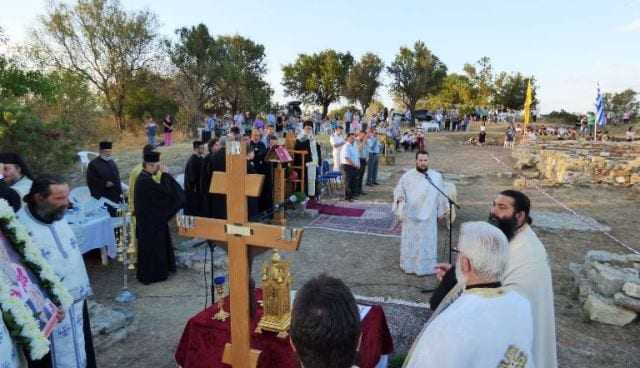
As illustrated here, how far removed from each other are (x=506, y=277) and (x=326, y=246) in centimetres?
531

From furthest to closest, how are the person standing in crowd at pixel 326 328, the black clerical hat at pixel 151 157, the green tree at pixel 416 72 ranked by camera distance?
the green tree at pixel 416 72
the black clerical hat at pixel 151 157
the person standing in crowd at pixel 326 328

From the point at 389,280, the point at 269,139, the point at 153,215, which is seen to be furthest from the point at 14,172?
the point at 269,139

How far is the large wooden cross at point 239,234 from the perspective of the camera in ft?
9.24

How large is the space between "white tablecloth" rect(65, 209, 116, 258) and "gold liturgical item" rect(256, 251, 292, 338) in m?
4.35

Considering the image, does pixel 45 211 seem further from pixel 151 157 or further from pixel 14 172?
pixel 151 157

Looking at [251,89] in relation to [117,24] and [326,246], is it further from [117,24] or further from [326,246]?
[326,246]

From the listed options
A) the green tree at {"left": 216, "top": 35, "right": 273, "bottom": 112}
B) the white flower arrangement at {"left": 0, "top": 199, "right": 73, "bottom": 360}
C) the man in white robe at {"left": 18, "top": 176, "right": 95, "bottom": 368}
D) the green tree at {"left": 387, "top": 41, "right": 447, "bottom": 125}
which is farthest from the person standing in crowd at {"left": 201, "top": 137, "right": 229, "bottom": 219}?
the green tree at {"left": 387, "top": 41, "right": 447, "bottom": 125}

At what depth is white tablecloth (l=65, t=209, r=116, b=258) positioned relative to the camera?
6.48 metres

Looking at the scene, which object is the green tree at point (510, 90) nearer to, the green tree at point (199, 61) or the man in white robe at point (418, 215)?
the green tree at point (199, 61)

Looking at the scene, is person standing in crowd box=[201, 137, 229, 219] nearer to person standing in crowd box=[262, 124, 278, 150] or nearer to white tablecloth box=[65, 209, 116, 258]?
person standing in crowd box=[262, 124, 278, 150]

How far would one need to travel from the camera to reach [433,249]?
22.8ft

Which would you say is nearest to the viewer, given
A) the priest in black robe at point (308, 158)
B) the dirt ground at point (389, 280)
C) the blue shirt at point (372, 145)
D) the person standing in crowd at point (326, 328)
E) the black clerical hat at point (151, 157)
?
the person standing in crowd at point (326, 328)

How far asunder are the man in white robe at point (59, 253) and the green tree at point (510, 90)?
4936 centimetres

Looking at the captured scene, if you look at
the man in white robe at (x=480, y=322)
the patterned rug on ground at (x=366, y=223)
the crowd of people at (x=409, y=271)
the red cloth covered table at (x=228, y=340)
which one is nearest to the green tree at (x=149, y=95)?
the patterned rug on ground at (x=366, y=223)
